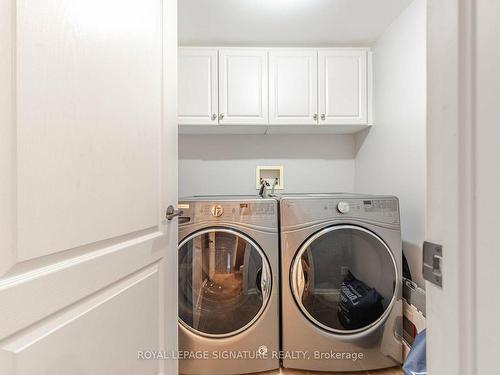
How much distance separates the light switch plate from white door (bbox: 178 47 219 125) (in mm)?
591

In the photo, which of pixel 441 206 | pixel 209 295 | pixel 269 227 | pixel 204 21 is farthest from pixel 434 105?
pixel 204 21

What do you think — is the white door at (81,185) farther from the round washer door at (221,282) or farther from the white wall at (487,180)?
the white wall at (487,180)

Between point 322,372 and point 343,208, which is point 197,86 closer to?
point 343,208

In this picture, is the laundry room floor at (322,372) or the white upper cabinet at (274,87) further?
the white upper cabinet at (274,87)

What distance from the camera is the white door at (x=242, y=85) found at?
191 cm

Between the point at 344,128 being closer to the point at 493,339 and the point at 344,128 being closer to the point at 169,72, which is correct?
the point at 169,72

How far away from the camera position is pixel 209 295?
1.46 metres

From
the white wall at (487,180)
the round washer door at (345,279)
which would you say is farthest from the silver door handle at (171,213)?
the white wall at (487,180)

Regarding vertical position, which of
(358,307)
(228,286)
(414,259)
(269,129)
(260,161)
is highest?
(269,129)

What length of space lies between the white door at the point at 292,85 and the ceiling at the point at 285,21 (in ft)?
0.48

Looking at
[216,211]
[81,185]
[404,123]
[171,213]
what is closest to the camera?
[81,185]

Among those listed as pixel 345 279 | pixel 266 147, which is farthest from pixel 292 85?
pixel 345 279

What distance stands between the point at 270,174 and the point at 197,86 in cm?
90

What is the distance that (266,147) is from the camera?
227 centimetres
